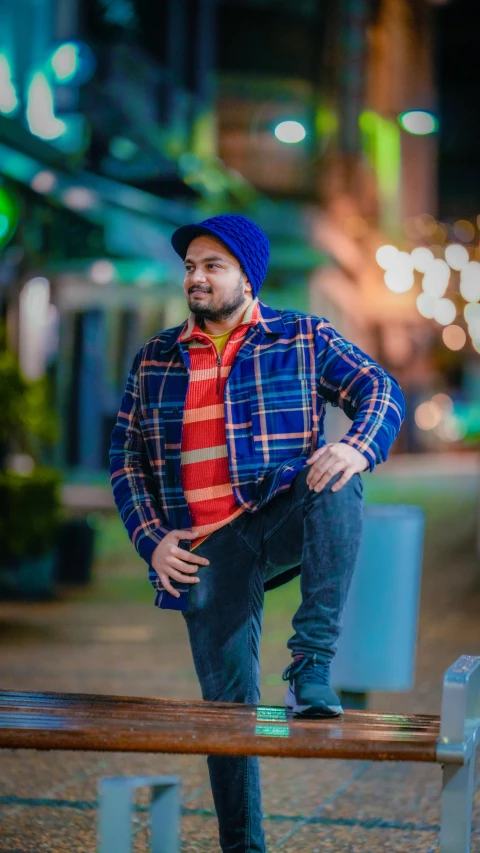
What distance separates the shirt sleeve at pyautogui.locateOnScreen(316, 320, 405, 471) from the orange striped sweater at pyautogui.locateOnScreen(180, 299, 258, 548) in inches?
9.7

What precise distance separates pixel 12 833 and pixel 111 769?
1.00m

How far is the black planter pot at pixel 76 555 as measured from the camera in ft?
36.9

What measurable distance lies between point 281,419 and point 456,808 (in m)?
1.11

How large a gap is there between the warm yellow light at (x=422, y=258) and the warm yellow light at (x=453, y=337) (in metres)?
12.7

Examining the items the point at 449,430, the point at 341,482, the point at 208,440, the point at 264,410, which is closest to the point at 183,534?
the point at 208,440

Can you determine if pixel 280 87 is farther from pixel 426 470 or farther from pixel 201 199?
pixel 426 470

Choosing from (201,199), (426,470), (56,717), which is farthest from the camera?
(426,470)

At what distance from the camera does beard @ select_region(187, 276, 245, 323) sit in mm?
3377

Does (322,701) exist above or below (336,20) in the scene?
below

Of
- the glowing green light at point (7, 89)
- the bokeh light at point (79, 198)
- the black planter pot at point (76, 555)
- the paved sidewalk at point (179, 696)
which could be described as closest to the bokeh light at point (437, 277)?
the bokeh light at point (79, 198)

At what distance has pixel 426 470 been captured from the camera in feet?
85.6

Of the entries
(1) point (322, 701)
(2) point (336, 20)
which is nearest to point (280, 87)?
(2) point (336, 20)

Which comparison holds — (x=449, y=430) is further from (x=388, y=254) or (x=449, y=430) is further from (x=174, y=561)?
(x=174, y=561)

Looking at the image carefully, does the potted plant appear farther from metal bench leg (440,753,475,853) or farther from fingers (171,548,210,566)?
metal bench leg (440,753,475,853)
